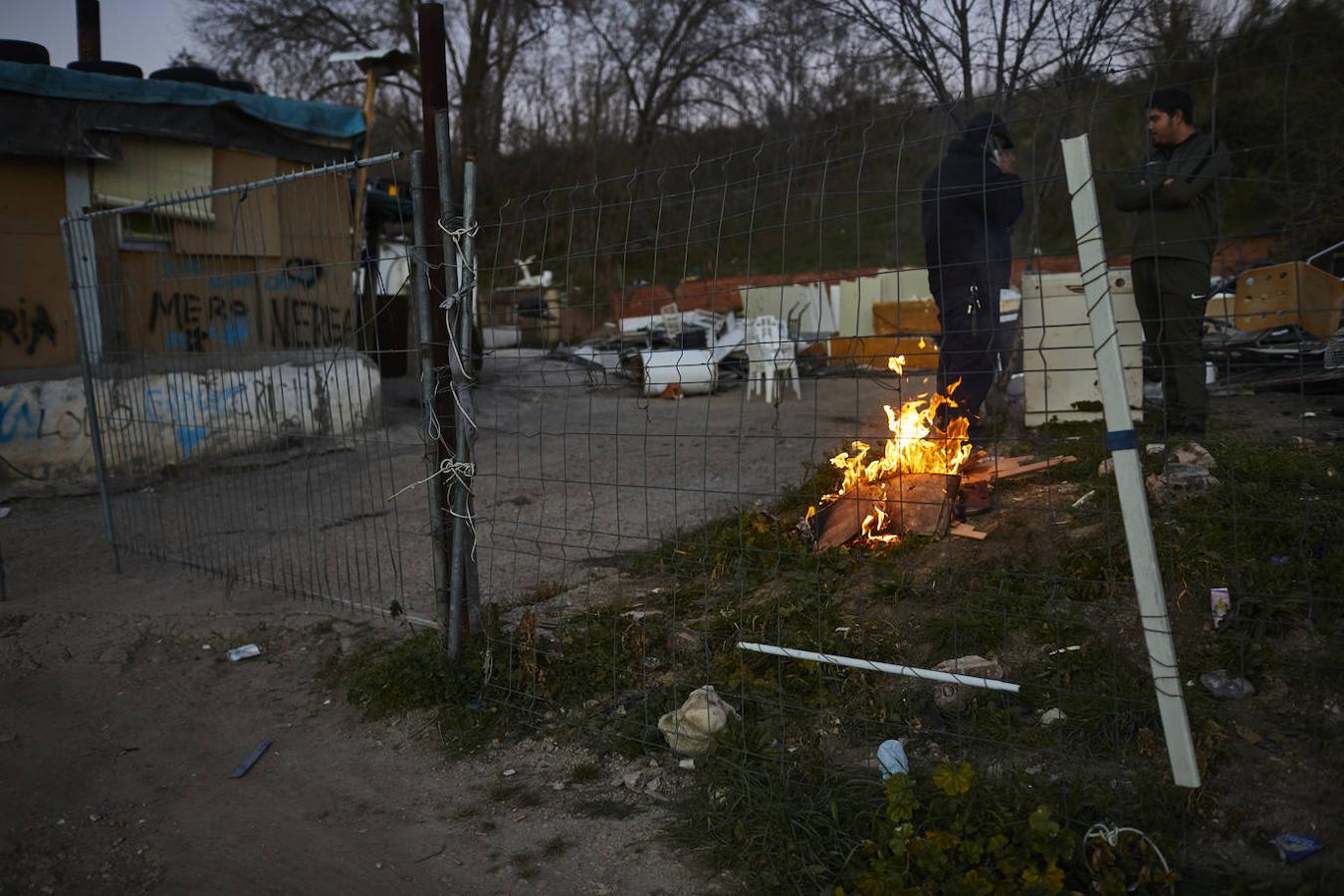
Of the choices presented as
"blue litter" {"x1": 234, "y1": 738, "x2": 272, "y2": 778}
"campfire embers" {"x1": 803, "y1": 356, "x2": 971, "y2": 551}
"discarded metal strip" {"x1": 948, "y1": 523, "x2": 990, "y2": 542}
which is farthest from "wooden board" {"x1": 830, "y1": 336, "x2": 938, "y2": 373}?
"blue litter" {"x1": 234, "y1": 738, "x2": 272, "y2": 778}

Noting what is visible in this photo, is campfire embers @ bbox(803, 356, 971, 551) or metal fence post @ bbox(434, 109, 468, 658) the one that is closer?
metal fence post @ bbox(434, 109, 468, 658)

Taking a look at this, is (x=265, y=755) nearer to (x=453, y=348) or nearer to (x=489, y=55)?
(x=453, y=348)

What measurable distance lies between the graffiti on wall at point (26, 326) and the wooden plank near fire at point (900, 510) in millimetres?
7552

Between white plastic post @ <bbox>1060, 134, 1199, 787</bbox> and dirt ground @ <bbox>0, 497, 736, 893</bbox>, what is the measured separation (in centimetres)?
134

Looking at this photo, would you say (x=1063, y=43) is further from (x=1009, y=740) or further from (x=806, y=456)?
(x=1009, y=740)

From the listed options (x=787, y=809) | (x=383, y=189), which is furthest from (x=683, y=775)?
(x=383, y=189)

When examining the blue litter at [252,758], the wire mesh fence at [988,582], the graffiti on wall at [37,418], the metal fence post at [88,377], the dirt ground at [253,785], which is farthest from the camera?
the graffiti on wall at [37,418]

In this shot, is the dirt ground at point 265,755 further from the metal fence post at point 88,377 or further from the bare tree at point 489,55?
the bare tree at point 489,55

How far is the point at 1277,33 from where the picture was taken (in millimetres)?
5113

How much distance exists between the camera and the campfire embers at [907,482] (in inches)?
184

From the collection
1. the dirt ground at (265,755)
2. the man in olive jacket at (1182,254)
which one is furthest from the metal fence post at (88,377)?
the man in olive jacket at (1182,254)

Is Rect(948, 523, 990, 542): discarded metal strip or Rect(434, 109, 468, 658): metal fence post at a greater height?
Rect(434, 109, 468, 658): metal fence post

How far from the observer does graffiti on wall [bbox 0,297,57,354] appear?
27.3 feet

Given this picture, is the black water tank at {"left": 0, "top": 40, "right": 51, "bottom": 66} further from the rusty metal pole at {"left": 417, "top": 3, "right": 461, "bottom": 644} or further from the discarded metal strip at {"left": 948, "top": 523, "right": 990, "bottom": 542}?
Result: the discarded metal strip at {"left": 948, "top": 523, "right": 990, "bottom": 542}
